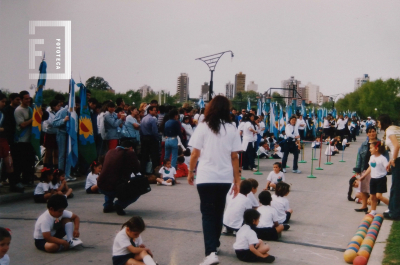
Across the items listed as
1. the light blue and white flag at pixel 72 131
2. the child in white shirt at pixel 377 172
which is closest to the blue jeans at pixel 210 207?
the child in white shirt at pixel 377 172

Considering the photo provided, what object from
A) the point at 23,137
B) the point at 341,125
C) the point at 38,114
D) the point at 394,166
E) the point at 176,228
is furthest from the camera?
the point at 341,125

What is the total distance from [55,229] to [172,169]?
20.1ft

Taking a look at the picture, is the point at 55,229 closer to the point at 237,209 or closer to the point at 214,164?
the point at 214,164

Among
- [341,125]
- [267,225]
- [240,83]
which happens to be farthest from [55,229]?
[240,83]

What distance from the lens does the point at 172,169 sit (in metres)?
11.8

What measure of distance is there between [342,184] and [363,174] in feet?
14.1

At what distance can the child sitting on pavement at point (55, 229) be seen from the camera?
18.5 ft

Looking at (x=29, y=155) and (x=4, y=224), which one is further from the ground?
(x=29, y=155)

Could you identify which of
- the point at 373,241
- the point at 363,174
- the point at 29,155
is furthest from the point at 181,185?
the point at 373,241

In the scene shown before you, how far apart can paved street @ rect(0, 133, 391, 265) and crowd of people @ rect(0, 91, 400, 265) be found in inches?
10.1

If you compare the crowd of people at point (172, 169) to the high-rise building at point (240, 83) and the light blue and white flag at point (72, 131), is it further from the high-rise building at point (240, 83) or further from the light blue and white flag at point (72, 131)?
the high-rise building at point (240, 83)

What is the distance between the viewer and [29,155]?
31.9ft

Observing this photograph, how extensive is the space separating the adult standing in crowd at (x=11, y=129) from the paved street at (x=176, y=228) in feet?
1.77

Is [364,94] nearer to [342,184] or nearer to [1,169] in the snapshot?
[342,184]
